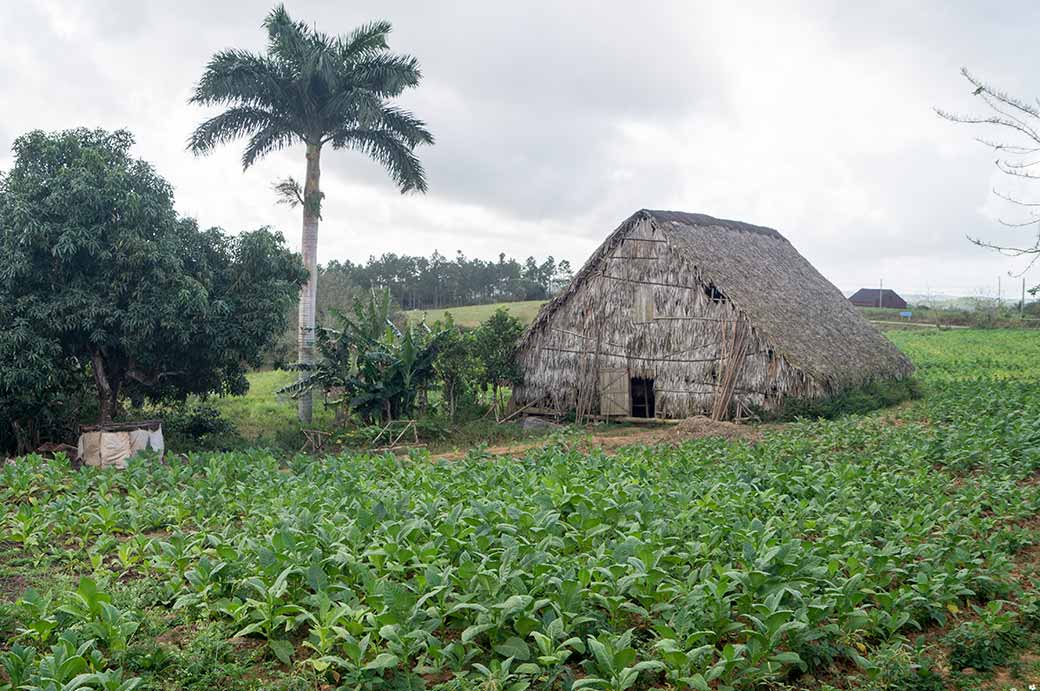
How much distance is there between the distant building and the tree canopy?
56.9 metres

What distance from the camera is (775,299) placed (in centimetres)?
1908

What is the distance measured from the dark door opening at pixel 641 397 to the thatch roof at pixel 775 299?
2582mm

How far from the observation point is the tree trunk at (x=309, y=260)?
61.4 ft

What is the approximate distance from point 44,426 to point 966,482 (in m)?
14.6

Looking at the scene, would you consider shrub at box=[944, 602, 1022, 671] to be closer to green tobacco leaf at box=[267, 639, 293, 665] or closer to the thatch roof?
green tobacco leaf at box=[267, 639, 293, 665]

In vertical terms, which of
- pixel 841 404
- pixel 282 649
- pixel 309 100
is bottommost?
pixel 282 649

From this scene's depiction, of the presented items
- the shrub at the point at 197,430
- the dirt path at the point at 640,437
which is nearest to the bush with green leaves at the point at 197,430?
the shrub at the point at 197,430

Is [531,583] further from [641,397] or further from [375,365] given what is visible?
[641,397]

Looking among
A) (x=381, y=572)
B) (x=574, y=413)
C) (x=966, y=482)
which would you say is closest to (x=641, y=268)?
(x=574, y=413)

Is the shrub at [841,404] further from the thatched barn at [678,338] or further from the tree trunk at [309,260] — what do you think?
the tree trunk at [309,260]

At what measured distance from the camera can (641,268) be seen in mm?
18578

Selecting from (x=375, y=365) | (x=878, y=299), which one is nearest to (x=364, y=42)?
(x=375, y=365)

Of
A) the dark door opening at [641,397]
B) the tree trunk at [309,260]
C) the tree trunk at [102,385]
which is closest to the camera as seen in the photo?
the tree trunk at [102,385]

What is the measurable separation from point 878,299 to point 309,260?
2220 inches
